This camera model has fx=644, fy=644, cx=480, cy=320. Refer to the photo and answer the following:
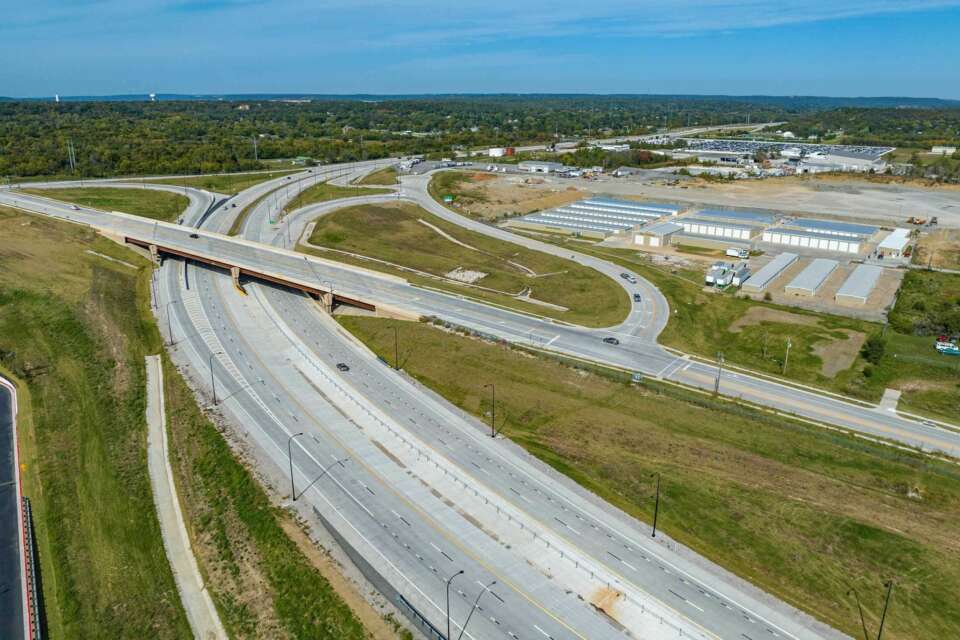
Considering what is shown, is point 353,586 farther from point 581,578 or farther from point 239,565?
point 581,578

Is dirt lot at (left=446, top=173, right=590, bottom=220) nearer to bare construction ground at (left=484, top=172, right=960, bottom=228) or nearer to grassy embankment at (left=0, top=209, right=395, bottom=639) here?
bare construction ground at (left=484, top=172, right=960, bottom=228)

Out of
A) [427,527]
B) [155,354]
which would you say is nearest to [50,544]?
[427,527]

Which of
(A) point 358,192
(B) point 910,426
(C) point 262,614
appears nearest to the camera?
(C) point 262,614

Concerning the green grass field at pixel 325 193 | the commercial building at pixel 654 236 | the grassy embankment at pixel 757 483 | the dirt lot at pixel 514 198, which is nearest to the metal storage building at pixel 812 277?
the commercial building at pixel 654 236

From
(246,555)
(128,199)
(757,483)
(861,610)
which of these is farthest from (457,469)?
(128,199)

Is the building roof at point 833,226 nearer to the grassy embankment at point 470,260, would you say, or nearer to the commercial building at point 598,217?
the commercial building at point 598,217

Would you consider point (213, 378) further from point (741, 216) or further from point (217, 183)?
point (217, 183)

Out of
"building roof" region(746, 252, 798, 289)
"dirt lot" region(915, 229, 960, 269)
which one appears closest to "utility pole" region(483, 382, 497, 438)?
"building roof" region(746, 252, 798, 289)
